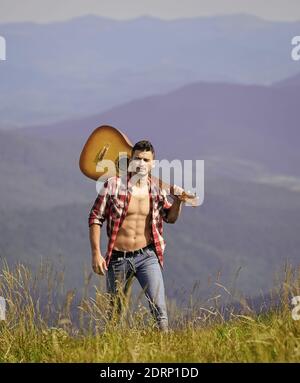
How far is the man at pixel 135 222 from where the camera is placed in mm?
8781

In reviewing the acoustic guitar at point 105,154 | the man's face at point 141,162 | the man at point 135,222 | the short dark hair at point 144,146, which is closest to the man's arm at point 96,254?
the man at point 135,222

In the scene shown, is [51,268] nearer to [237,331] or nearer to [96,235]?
[96,235]

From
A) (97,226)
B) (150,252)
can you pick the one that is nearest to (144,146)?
(97,226)

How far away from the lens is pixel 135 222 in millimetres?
8961

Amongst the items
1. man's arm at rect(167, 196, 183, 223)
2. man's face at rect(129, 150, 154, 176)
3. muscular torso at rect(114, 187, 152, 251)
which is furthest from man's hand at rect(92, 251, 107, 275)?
man's face at rect(129, 150, 154, 176)

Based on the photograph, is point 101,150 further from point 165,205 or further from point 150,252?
point 150,252

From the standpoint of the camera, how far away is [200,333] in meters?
8.05

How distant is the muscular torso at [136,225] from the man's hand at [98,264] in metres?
0.35

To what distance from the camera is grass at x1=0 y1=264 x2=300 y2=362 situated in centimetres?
716

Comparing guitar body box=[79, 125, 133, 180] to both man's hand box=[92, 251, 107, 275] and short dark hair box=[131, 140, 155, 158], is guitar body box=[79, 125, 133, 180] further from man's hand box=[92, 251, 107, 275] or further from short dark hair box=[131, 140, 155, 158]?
man's hand box=[92, 251, 107, 275]

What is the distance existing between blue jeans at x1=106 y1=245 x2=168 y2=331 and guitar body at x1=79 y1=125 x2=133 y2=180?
765mm

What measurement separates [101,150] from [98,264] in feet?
3.57
